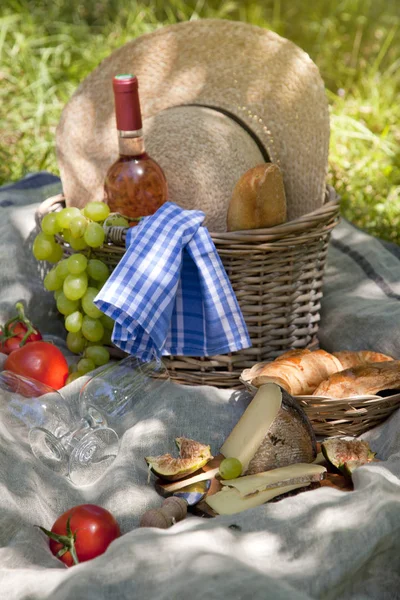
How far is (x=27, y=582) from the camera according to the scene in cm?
127

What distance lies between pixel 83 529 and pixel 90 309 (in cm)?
78

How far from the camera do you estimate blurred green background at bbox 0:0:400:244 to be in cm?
368

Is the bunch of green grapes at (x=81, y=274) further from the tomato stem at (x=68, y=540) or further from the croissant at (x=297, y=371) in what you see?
the tomato stem at (x=68, y=540)

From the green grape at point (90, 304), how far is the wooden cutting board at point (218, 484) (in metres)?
0.57

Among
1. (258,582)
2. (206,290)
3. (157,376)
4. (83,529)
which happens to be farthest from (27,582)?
(206,290)

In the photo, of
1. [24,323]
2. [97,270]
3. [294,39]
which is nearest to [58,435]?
[97,270]

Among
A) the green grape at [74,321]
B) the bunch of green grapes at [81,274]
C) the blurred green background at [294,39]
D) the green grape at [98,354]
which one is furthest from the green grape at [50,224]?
the blurred green background at [294,39]

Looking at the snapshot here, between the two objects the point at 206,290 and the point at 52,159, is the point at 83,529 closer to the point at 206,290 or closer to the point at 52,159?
the point at 206,290

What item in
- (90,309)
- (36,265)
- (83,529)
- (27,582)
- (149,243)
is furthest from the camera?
(36,265)

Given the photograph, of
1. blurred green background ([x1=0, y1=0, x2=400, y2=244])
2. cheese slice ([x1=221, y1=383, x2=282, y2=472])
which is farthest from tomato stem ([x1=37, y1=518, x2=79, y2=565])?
blurred green background ([x1=0, y1=0, x2=400, y2=244])

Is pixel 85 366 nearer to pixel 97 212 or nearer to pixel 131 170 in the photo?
pixel 97 212

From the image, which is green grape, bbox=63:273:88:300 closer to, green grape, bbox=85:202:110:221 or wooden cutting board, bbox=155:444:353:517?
green grape, bbox=85:202:110:221

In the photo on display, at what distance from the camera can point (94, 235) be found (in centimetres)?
203

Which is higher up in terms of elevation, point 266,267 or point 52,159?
point 266,267
